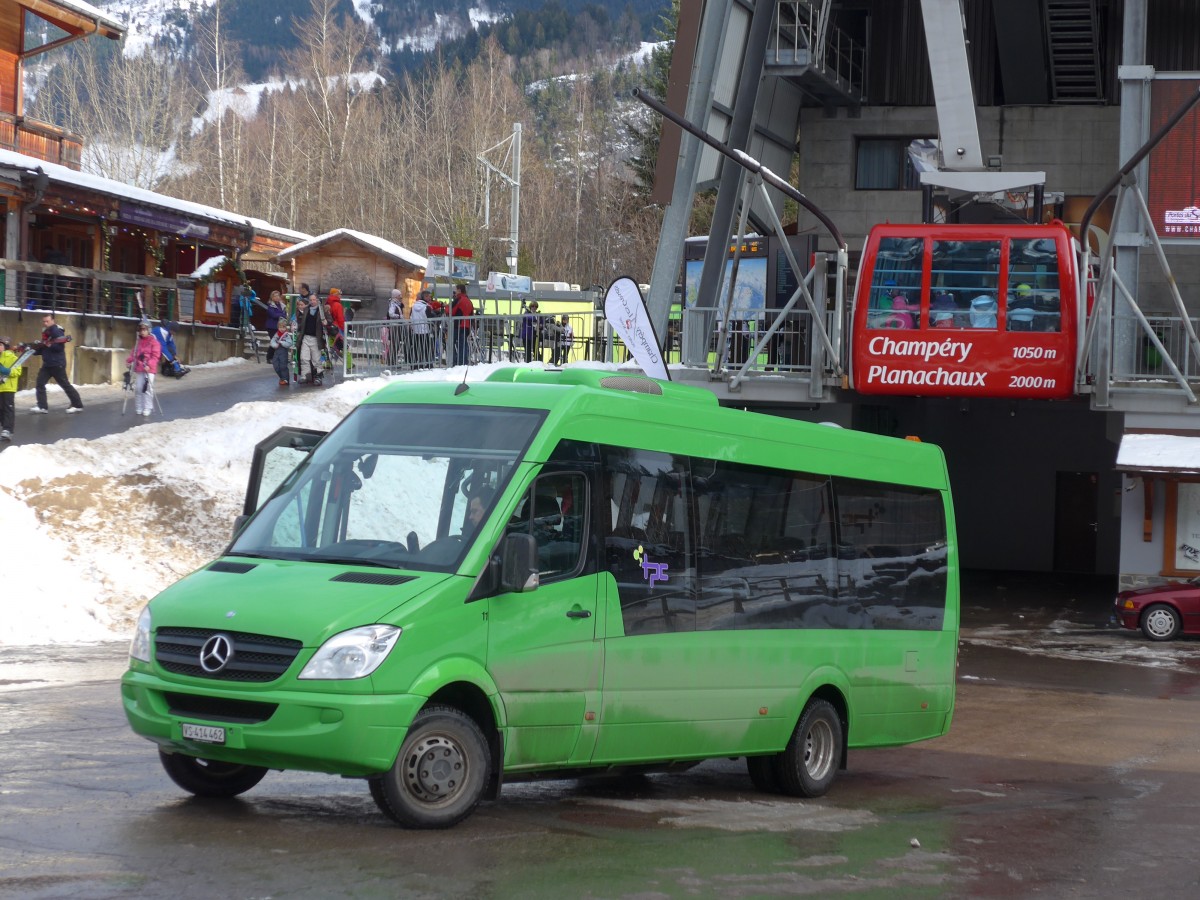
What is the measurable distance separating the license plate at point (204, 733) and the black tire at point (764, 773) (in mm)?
4262

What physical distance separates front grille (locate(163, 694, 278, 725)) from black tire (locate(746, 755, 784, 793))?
4.17 meters

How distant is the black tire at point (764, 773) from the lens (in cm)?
1085

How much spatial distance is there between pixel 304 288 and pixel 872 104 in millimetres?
14108

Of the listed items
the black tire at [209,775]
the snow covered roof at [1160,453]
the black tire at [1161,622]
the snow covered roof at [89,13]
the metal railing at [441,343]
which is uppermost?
the snow covered roof at [89,13]

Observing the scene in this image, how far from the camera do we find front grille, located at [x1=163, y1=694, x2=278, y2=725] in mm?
7773

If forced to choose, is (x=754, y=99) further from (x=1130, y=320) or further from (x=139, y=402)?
(x=139, y=402)

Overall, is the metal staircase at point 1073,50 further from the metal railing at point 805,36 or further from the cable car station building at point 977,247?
the metal railing at point 805,36

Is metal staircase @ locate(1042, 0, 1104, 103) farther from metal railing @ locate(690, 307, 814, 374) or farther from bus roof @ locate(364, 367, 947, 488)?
bus roof @ locate(364, 367, 947, 488)

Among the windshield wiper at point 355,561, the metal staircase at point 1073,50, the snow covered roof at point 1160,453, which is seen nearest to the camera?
the windshield wiper at point 355,561

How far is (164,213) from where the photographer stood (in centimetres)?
4228

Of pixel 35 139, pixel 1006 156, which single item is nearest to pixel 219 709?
pixel 1006 156

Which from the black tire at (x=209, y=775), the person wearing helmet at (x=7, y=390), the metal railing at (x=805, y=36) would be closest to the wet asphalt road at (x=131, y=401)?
the person wearing helmet at (x=7, y=390)

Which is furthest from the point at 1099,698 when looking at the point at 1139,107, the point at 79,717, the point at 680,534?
the point at 1139,107

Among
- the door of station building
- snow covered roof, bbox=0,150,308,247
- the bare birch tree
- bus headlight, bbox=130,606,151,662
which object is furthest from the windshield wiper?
the bare birch tree
